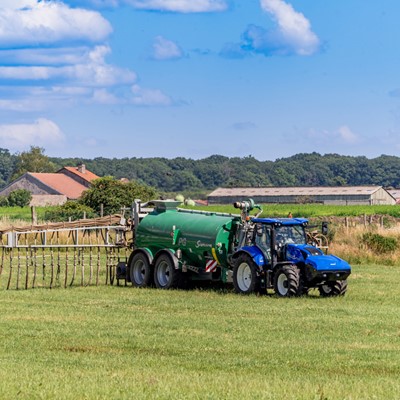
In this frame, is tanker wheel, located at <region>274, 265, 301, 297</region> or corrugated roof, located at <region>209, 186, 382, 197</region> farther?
corrugated roof, located at <region>209, 186, 382, 197</region>

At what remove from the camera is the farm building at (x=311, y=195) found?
126 meters

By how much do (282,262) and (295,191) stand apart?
10644cm

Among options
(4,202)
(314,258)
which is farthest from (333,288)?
(4,202)

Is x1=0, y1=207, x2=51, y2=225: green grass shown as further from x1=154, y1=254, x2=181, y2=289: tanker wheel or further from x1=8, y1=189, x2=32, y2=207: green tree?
x1=154, y1=254, x2=181, y2=289: tanker wheel

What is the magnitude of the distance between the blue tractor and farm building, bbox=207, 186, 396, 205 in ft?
323

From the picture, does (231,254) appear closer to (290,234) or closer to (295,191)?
(290,234)

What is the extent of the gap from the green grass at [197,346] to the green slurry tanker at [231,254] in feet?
2.15

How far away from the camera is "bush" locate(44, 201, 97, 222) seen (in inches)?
2340

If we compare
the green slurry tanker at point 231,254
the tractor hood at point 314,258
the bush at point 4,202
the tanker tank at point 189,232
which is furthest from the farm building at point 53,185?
the tractor hood at point 314,258

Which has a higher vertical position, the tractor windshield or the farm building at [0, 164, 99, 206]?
the farm building at [0, 164, 99, 206]

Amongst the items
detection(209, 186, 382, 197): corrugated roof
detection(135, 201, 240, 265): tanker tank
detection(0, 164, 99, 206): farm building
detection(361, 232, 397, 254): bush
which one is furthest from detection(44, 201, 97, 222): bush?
detection(209, 186, 382, 197): corrugated roof

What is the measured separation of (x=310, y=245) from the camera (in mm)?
26625

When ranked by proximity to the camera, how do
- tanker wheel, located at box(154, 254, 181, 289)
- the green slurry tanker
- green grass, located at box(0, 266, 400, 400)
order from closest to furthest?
green grass, located at box(0, 266, 400, 400)
the green slurry tanker
tanker wheel, located at box(154, 254, 181, 289)

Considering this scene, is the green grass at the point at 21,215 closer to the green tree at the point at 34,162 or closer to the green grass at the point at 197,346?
the green grass at the point at 197,346
